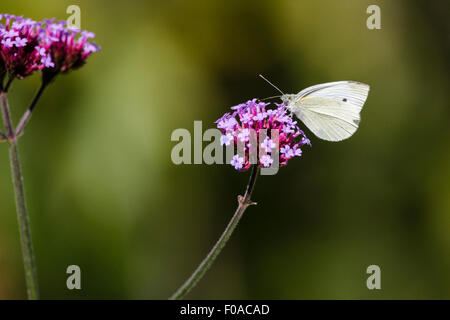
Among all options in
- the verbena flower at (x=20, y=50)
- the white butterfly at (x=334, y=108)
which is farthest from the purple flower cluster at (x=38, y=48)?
the white butterfly at (x=334, y=108)

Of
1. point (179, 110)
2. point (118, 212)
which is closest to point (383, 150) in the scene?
point (179, 110)

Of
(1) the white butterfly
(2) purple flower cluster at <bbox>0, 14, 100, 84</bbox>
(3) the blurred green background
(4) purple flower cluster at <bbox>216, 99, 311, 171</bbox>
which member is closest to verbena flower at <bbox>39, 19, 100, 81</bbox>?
(2) purple flower cluster at <bbox>0, 14, 100, 84</bbox>

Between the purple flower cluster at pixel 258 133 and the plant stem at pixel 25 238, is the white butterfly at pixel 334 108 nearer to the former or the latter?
the purple flower cluster at pixel 258 133

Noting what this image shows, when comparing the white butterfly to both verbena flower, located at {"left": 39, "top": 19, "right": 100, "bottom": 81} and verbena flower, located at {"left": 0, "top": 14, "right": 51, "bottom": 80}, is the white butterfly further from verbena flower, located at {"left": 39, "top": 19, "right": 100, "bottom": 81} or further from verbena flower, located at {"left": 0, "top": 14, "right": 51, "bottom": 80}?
verbena flower, located at {"left": 0, "top": 14, "right": 51, "bottom": 80}

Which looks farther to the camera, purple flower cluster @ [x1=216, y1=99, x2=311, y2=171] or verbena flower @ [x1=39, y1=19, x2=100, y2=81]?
verbena flower @ [x1=39, y1=19, x2=100, y2=81]

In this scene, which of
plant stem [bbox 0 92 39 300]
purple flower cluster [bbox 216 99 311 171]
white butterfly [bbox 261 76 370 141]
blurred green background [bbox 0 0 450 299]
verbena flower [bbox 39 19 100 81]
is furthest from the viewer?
blurred green background [bbox 0 0 450 299]

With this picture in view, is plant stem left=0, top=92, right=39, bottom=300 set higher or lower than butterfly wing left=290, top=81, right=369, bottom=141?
lower

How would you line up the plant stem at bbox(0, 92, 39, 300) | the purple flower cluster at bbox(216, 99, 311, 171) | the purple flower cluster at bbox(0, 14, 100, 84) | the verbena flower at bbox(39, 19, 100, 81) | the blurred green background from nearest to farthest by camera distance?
the plant stem at bbox(0, 92, 39, 300) → the purple flower cluster at bbox(216, 99, 311, 171) → the purple flower cluster at bbox(0, 14, 100, 84) → the verbena flower at bbox(39, 19, 100, 81) → the blurred green background
